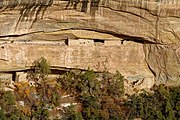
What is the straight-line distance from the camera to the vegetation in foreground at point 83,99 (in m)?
10.1

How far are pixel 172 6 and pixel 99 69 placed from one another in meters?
2.35

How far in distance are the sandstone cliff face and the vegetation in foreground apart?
1.15 ft

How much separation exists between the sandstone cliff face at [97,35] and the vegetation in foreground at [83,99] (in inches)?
13.8

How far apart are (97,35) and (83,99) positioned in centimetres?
147

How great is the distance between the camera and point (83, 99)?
10539 millimetres

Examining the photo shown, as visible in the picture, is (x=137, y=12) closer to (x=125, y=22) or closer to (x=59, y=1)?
(x=125, y=22)

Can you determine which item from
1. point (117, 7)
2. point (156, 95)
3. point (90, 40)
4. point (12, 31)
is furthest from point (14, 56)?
point (156, 95)

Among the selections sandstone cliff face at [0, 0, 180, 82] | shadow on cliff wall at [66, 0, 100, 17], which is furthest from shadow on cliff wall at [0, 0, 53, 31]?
shadow on cliff wall at [66, 0, 100, 17]

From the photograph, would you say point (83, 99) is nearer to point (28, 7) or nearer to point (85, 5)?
point (85, 5)

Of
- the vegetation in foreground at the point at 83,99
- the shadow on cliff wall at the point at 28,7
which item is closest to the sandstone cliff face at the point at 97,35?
the shadow on cliff wall at the point at 28,7

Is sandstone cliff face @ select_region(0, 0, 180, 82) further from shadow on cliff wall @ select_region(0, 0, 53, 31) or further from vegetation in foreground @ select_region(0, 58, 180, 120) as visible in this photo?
vegetation in foreground @ select_region(0, 58, 180, 120)

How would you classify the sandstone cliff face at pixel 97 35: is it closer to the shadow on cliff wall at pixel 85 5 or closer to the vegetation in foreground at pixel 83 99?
the shadow on cliff wall at pixel 85 5

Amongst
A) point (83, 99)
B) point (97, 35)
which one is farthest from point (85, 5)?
point (83, 99)

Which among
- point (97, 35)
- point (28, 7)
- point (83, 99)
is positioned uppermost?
point (28, 7)
